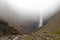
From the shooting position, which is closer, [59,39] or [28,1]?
[59,39]

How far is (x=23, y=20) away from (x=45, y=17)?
0.24 metres

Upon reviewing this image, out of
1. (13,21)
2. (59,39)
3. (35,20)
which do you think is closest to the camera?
(59,39)

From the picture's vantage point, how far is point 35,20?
5.95ft

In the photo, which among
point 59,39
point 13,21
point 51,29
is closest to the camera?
point 59,39

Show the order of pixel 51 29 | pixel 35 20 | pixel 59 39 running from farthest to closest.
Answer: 1. pixel 35 20
2. pixel 51 29
3. pixel 59 39

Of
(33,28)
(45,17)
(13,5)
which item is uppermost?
(13,5)

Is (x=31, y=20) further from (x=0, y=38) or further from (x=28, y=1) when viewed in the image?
(x=0, y=38)

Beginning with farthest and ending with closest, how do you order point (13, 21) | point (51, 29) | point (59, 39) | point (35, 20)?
point (35, 20) < point (13, 21) < point (51, 29) < point (59, 39)

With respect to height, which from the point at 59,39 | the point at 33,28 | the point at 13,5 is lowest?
the point at 59,39

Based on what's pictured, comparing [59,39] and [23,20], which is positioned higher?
[23,20]

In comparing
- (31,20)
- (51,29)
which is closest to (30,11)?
(31,20)

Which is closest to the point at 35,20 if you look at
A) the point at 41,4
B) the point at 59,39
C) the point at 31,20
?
the point at 31,20

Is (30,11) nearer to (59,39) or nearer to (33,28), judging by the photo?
(33,28)

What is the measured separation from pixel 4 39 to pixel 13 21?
0.37 meters
